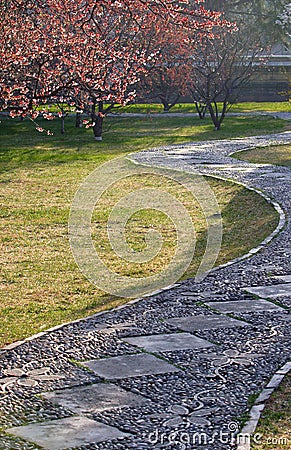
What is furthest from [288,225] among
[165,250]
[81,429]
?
[81,429]

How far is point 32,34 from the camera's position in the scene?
8.51 meters

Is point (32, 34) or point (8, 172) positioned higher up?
point (32, 34)

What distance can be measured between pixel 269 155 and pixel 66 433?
37.4 ft

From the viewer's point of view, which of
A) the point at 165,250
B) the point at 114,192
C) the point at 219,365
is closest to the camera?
the point at 219,365

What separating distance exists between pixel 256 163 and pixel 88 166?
289 cm

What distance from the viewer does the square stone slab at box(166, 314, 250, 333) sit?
178 inches

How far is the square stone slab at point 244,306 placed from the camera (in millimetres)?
4852

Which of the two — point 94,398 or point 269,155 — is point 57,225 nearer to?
point 94,398

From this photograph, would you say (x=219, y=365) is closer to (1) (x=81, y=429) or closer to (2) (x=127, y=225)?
(1) (x=81, y=429)

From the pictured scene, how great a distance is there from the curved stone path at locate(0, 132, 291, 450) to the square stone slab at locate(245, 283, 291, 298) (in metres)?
0.01

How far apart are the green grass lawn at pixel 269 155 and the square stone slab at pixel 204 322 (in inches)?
328

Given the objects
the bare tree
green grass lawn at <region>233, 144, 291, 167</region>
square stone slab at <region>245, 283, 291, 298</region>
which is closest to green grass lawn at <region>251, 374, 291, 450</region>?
square stone slab at <region>245, 283, 291, 298</region>

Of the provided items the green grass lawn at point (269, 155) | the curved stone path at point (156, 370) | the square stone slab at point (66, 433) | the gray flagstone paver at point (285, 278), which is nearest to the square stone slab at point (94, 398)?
the curved stone path at point (156, 370)

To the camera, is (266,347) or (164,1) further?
(164,1)
